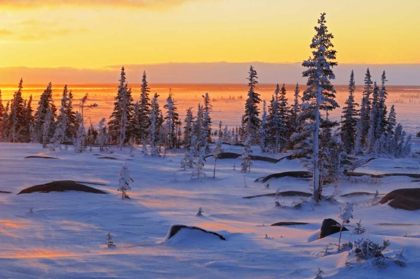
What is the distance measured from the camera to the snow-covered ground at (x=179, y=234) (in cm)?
739

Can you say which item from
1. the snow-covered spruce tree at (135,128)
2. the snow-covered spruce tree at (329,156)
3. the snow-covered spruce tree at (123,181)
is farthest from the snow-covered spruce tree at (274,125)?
the snow-covered spruce tree at (123,181)

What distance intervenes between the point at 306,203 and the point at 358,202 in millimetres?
2496

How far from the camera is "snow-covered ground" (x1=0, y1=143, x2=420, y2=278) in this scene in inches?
291

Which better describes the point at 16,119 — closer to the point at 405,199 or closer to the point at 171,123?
the point at 171,123

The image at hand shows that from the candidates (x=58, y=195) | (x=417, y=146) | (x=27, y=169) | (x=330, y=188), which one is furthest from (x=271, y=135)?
(x=58, y=195)

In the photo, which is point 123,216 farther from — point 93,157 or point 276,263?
point 93,157

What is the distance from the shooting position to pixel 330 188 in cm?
2798

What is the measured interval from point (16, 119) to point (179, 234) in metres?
64.0

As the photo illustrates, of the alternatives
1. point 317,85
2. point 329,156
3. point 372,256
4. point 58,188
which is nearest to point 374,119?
point 329,156

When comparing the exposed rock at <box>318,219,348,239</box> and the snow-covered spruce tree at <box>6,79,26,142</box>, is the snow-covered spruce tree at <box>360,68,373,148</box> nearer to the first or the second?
the snow-covered spruce tree at <box>6,79,26,142</box>

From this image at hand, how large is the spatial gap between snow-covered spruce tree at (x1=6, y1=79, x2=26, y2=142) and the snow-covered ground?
42.2m

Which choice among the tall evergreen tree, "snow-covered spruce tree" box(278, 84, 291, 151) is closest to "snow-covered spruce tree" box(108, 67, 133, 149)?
"snow-covered spruce tree" box(278, 84, 291, 151)

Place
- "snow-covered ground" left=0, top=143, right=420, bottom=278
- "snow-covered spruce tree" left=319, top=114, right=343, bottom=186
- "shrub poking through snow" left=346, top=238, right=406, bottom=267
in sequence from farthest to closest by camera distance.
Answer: "snow-covered spruce tree" left=319, top=114, right=343, bottom=186, "snow-covered ground" left=0, top=143, right=420, bottom=278, "shrub poking through snow" left=346, top=238, right=406, bottom=267

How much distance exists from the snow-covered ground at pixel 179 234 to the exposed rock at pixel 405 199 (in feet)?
1.44
